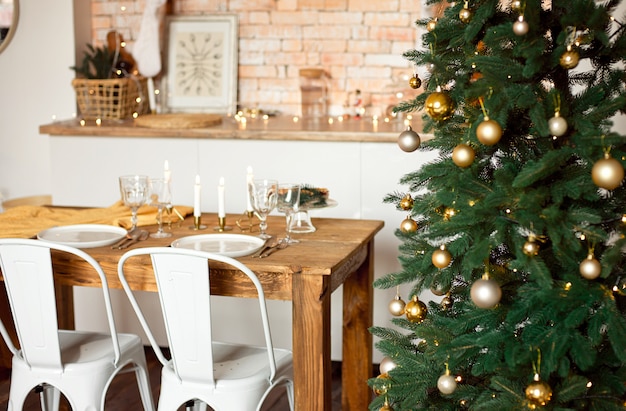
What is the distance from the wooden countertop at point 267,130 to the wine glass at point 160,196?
95 centimetres

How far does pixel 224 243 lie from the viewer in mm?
2682

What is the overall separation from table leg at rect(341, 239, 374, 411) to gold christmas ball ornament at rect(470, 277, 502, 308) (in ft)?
3.98

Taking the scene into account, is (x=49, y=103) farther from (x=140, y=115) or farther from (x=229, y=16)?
(x=229, y=16)

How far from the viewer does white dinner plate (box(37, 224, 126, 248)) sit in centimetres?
267

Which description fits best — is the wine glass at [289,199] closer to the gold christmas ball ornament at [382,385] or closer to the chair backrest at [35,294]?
the chair backrest at [35,294]

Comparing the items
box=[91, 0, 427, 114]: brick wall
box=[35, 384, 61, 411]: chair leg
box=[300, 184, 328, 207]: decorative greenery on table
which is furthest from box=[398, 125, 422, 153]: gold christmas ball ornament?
box=[91, 0, 427, 114]: brick wall

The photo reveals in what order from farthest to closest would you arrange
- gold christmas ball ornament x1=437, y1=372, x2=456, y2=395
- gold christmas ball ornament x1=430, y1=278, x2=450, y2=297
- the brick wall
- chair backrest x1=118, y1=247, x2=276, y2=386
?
1. the brick wall
2. chair backrest x1=118, y1=247, x2=276, y2=386
3. gold christmas ball ornament x1=430, y1=278, x2=450, y2=297
4. gold christmas ball ornament x1=437, y1=372, x2=456, y2=395

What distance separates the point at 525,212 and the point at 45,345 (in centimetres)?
155

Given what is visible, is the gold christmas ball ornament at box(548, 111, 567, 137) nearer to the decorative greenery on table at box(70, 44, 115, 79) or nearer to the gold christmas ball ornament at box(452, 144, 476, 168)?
the gold christmas ball ornament at box(452, 144, 476, 168)

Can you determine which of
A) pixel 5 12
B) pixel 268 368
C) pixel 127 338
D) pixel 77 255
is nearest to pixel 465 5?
pixel 268 368

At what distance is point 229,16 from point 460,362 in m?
2.94

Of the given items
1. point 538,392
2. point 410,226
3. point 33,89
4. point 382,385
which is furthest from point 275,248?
point 33,89

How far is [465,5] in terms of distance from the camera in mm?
1859

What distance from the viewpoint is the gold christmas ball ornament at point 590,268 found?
1664 mm
